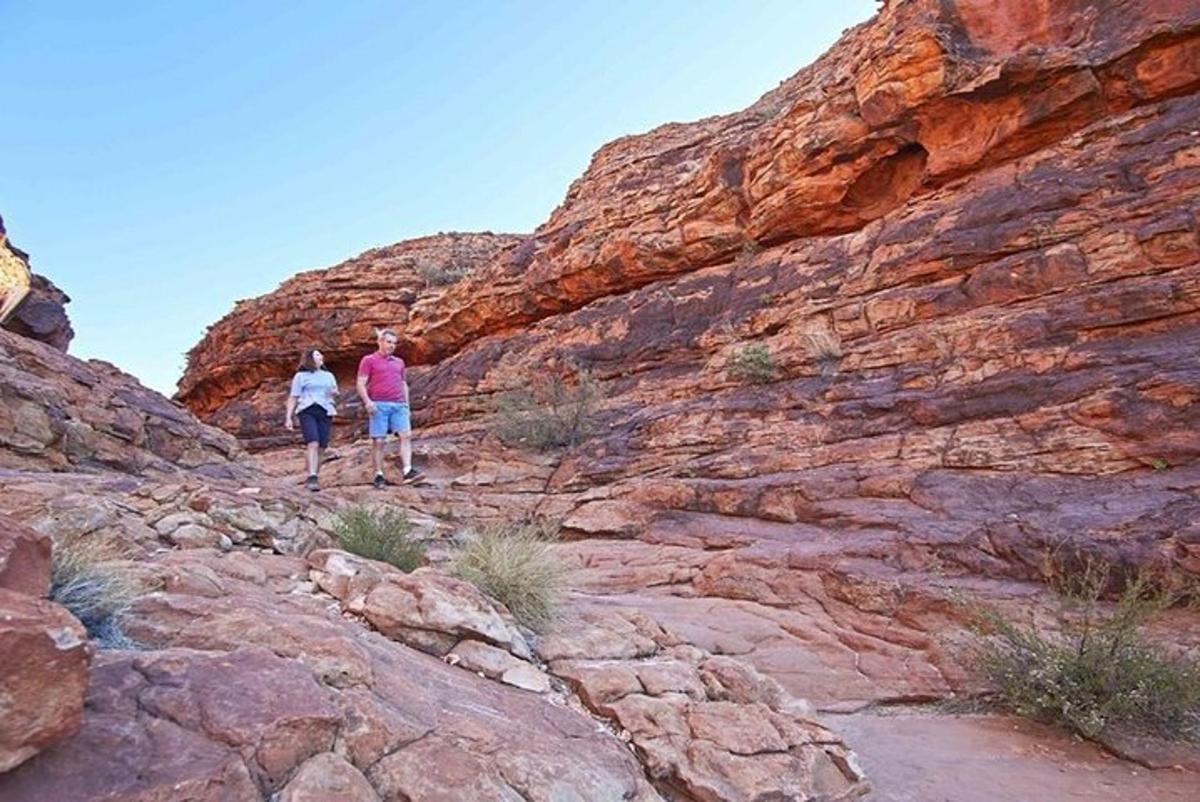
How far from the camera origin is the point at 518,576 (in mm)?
4836

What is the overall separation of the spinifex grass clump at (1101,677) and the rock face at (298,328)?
17.7m

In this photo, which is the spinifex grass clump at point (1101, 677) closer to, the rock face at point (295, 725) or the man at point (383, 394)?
the rock face at point (295, 725)

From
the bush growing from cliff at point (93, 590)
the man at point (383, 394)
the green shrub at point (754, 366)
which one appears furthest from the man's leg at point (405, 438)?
the bush growing from cliff at point (93, 590)

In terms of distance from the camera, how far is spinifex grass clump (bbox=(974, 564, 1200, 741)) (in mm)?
4047

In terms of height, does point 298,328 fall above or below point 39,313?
above

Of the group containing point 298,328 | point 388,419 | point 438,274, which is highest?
point 438,274

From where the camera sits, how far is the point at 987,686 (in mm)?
4789

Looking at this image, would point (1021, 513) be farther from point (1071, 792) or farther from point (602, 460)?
point (602, 460)

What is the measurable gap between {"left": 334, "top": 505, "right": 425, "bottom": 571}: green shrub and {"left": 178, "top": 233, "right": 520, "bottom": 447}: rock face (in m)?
14.7

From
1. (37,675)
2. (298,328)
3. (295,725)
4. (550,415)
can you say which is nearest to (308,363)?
(550,415)

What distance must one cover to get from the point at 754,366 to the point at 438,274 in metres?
14.1

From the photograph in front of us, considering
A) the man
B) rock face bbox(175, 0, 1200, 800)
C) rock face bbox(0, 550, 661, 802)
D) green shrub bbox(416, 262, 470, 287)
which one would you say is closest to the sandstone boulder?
rock face bbox(0, 550, 661, 802)

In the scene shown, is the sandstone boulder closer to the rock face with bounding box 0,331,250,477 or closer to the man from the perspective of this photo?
the rock face with bounding box 0,331,250,477

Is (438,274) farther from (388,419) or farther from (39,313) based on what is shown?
(388,419)
